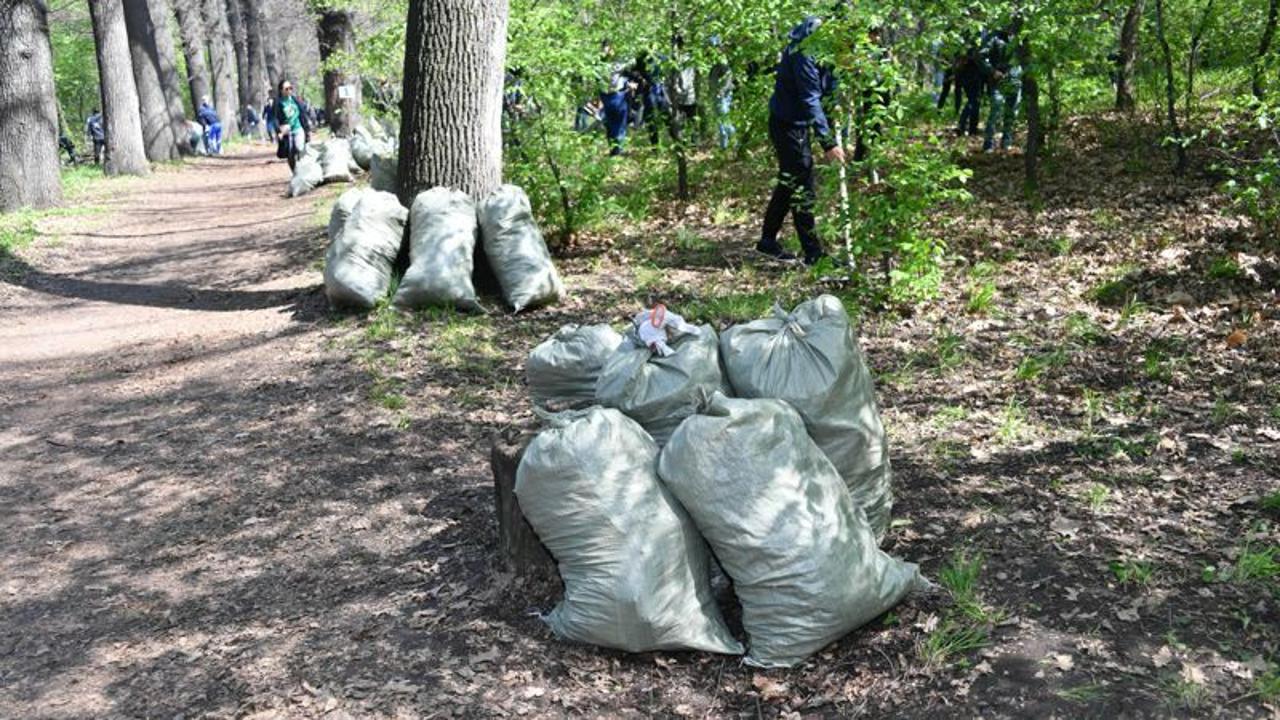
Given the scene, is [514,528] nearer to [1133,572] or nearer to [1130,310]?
[1133,572]

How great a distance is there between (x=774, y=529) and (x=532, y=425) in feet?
6.61

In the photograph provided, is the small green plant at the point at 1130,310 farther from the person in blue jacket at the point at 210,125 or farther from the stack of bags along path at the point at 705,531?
the person in blue jacket at the point at 210,125

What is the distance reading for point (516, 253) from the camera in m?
6.48

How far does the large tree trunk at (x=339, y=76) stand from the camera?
15562 millimetres

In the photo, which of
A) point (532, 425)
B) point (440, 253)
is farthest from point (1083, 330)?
point (440, 253)

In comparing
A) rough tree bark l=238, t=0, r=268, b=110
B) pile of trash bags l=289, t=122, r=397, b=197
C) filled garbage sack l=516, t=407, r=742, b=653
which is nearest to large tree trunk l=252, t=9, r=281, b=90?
rough tree bark l=238, t=0, r=268, b=110

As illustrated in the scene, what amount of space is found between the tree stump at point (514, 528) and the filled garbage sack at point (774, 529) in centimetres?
60

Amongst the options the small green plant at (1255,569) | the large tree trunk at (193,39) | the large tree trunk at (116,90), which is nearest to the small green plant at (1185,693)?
the small green plant at (1255,569)

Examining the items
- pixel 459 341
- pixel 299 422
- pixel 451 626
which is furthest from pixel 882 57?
pixel 451 626

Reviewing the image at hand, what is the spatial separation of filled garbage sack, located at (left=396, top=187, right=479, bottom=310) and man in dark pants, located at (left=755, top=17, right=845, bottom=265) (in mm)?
2090

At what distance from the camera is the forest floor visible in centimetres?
287

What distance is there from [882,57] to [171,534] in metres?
4.50

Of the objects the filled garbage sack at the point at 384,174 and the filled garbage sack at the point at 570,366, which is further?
the filled garbage sack at the point at 384,174

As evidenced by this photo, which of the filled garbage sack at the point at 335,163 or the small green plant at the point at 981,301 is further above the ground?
the filled garbage sack at the point at 335,163
